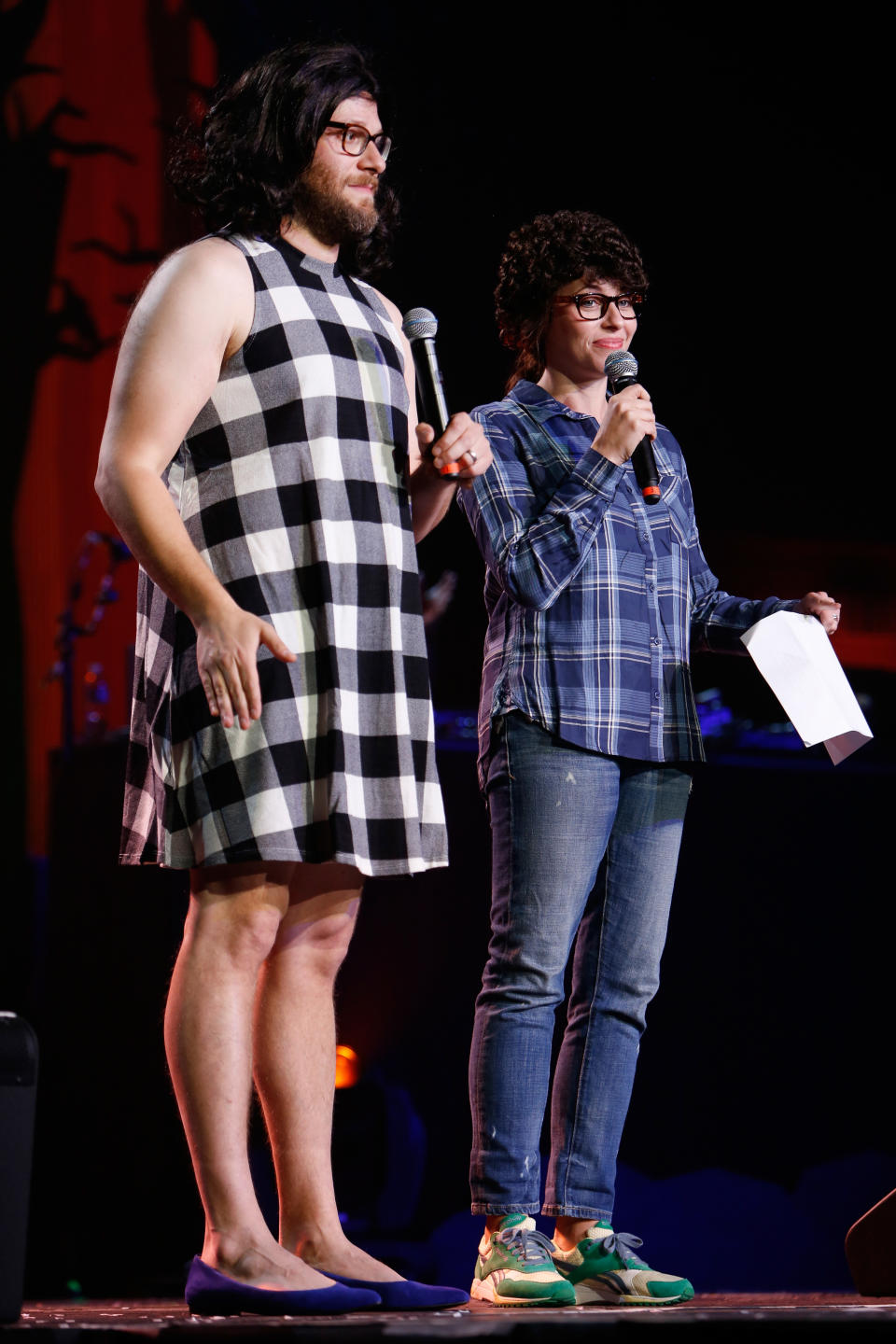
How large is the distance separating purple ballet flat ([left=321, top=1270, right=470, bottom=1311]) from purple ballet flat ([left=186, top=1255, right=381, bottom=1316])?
0.17 feet

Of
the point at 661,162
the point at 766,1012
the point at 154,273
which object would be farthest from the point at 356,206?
the point at 661,162

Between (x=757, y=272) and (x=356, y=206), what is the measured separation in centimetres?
272

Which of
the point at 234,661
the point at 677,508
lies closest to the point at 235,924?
the point at 234,661

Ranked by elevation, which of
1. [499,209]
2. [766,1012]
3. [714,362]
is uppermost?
[499,209]

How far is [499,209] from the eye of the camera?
12.1 feet

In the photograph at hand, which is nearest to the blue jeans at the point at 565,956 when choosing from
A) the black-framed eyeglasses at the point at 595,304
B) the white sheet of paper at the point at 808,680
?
the white sheet of paper at the point at 808,680

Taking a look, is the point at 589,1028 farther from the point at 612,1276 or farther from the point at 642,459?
the point at 642,459

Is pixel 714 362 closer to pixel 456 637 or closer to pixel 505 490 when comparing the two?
pixel 456 637

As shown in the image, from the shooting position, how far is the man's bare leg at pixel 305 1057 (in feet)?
4.58

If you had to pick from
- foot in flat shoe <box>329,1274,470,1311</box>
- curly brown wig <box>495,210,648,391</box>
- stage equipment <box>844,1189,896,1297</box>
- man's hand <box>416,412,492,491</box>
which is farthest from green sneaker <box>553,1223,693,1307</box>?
curly brown wig <box>495,210,648,391</box>

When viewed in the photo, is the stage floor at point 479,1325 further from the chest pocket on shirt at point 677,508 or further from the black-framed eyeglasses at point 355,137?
the black-framed eyeglasses at point 355,137

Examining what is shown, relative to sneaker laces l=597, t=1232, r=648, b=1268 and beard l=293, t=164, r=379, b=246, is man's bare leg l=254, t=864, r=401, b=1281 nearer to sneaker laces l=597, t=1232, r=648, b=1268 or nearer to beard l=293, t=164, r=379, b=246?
sneaker laces l=597, t=1232, r=648, b=1268

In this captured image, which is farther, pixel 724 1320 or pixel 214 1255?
pixel 214 1255

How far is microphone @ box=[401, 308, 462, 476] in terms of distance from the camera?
1572 mm
